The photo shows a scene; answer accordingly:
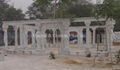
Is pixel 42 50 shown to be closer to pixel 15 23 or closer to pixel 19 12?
pixel 15 23

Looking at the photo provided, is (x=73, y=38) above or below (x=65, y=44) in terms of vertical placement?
below

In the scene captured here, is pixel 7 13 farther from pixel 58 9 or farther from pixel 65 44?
pixel 65 44

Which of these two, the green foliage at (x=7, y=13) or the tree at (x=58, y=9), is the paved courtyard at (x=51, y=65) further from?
the green foliage at (x=7, y=13)

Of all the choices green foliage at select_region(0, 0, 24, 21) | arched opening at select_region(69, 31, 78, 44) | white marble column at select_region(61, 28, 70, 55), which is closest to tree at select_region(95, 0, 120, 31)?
white marble column at select_region(61, 28, 70, 55)

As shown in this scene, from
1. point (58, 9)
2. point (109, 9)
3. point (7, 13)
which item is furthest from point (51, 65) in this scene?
point (7, 13)

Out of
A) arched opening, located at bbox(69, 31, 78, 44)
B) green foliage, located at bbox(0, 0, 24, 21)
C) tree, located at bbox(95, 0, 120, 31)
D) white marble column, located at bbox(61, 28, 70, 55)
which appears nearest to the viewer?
tree, located at bbox(95, 0, 120, 31)

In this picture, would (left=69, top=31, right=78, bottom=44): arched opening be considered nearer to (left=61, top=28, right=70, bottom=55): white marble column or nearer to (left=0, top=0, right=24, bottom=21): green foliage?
(left=0, top=0, right=24, bottom=21): green foliage

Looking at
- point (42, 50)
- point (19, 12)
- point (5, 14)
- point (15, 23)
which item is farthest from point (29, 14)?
point (42, 50)

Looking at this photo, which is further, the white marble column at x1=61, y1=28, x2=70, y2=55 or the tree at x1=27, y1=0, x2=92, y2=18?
the tree at x1=27, y1=0, x2=92, y2=18

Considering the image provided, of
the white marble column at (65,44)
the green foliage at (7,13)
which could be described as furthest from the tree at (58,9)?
the green foliage at (7,13)

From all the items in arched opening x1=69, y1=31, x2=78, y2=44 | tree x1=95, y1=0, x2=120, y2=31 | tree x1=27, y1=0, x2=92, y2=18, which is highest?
tree x1=27, y1=0, x2=92, y2=18

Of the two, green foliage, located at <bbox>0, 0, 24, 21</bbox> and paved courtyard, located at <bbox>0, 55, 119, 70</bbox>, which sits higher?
green foliage, located at <bbox>0, 0, 24, 21</bbox>

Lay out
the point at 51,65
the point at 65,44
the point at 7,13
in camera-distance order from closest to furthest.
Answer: the point at 51,65 → the point at 65,44 → the point at 7,13

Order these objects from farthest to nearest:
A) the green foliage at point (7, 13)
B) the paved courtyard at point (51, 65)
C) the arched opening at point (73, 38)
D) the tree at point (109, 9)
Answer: the arched opening at point (73, 38) < the green foliage at point (7, 13) < the tree at point (109, 9) < the paved courtyard at point (51, 65)
